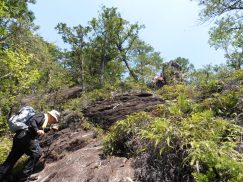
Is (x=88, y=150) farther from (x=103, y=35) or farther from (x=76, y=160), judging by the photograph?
(x=103, y=35)

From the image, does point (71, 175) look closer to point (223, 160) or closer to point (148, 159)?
Result: point (148, 159)

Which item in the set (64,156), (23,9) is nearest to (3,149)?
(64,156)

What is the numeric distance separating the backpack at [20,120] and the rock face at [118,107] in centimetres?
328

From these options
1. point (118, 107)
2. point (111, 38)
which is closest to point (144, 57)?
point (111, 38)

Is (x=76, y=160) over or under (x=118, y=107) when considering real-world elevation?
under

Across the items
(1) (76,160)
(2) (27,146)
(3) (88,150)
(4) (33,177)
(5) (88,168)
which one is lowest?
(4) (33,177)

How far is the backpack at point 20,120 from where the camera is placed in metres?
8.80

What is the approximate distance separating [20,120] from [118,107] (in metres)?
4.44

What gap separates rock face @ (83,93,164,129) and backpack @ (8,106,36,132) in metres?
3.28

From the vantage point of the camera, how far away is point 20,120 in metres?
8.95

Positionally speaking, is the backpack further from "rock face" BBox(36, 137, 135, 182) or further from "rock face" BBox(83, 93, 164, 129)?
"rock face" BBox(83, 93, 164, 129)

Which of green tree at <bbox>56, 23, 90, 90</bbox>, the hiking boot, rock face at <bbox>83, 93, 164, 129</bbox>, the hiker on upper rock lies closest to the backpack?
the hiker on upper rock

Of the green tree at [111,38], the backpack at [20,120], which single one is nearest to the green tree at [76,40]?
the green tree at [111,38]

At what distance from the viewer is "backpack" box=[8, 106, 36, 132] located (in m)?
8.80
